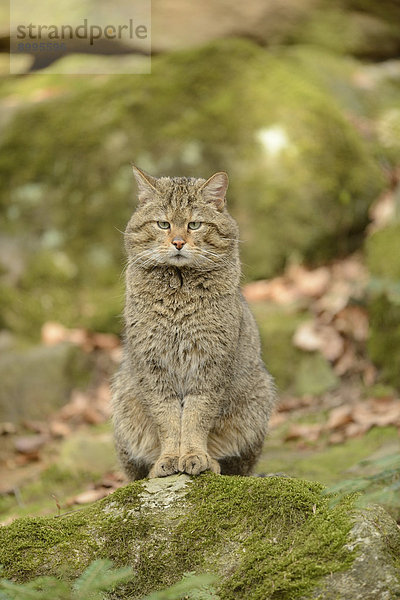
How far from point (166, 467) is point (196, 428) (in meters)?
0.26

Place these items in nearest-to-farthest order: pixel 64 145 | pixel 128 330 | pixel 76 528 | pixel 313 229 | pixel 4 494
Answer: pixel 76 528 < pixel 128 330 < pixel 4 494 < pixel 313 229 < pixel 64 145

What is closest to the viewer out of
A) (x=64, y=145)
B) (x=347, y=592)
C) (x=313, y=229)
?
(x=347, y=592)

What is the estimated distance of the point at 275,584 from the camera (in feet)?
8.46

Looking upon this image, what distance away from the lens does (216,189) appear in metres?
4.08

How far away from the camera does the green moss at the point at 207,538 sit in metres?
2.65

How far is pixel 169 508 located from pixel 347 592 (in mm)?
895

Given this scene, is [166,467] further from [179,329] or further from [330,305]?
[330,305]

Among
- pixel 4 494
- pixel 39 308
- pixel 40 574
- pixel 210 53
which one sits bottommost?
pixel 4 494

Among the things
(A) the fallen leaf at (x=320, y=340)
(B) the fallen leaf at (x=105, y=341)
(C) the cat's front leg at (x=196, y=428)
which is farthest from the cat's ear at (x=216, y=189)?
(B) the fallen leaf at (x=105, y=341)

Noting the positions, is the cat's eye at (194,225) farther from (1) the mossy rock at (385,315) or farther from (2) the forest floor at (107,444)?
(1) the mossy rock at (385,315)

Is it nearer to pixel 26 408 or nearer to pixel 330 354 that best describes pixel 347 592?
pixel 330 354

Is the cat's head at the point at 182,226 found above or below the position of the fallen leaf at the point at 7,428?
above

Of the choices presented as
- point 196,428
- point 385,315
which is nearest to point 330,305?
point 385,315

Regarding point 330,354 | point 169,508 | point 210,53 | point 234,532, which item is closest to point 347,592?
point 234,532
